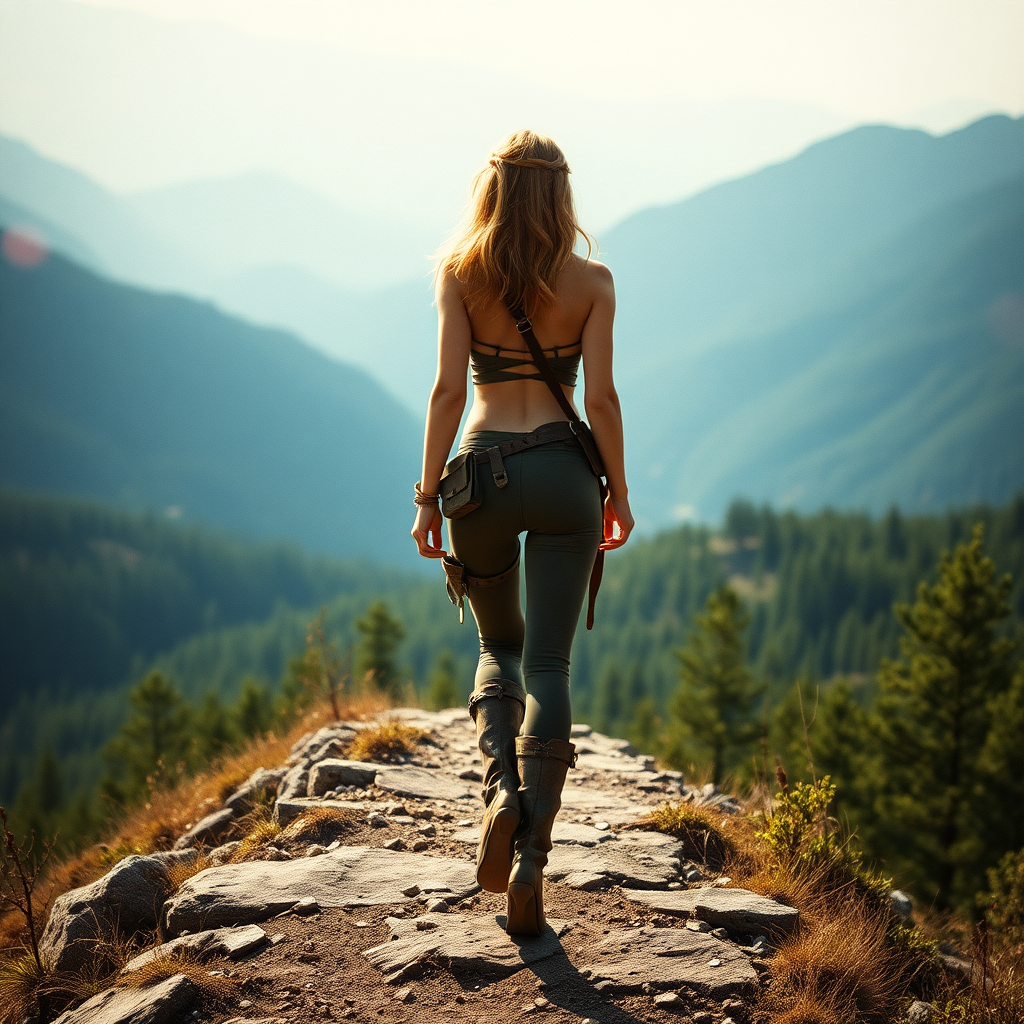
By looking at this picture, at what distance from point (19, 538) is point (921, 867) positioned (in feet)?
536

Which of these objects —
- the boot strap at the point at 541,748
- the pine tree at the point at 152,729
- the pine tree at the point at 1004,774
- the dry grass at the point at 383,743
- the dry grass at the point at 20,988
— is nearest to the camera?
the boot strap at the point at 541,748

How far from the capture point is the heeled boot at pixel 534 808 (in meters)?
3.38

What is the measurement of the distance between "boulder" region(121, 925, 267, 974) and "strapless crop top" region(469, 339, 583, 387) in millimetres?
2571

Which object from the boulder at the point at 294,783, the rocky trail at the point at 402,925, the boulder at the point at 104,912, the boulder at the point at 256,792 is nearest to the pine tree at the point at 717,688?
the boulder at the point at 256,792

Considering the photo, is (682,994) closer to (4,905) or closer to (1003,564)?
(4,905)

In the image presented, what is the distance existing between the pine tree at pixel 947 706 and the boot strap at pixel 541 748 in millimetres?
20673

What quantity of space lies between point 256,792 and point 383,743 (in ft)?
3.08

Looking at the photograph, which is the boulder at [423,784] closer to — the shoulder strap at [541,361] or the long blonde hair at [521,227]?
the shoulder strap at [541,361]

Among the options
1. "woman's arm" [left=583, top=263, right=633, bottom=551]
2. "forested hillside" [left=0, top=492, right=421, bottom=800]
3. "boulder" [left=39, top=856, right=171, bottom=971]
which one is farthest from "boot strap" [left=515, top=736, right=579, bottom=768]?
"forested hillside" [left=0, top=492, right=421, bottom=800]

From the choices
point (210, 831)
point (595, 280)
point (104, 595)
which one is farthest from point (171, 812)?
point (104, 595)

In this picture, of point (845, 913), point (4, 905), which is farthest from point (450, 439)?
point (4, 905)

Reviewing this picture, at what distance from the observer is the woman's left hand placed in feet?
12.7

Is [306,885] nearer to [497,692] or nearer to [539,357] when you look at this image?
[497,692]

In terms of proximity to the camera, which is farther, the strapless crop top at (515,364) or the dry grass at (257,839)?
the dry grass at (257,839)
